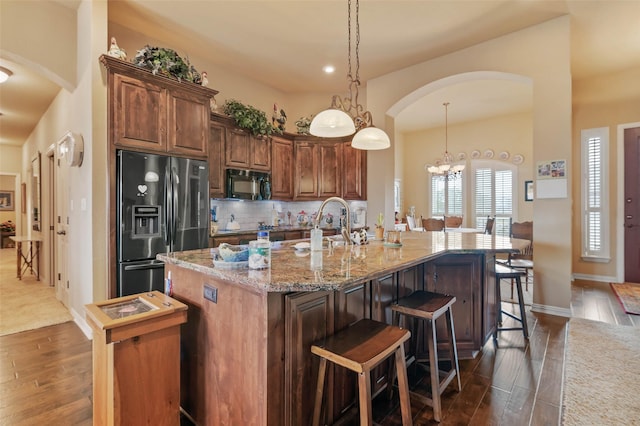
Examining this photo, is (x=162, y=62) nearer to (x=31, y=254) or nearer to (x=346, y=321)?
(x=346, y=321)

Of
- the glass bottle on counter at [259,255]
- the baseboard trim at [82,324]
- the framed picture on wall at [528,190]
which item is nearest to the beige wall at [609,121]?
the framed picture on wall at [528,190]

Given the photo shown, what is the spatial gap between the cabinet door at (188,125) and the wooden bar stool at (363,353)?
2.67 meters

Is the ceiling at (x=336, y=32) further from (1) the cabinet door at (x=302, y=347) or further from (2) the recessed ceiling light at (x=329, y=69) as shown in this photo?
(1) the cabinet door at (x=302, y=347)

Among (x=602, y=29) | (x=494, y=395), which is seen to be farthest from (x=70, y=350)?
(x=602, y=29)

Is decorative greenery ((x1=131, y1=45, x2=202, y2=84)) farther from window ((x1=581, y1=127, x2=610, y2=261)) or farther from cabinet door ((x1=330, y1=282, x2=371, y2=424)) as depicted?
window ((x1=581, y1=127, x2=610, y2=261))

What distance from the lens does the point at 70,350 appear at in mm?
2756

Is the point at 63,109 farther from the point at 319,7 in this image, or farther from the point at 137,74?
the point at 319,7

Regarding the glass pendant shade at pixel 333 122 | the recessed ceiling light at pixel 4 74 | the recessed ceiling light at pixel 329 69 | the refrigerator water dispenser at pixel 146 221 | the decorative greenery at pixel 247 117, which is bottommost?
the refrigerator water dispenser at pixel 146 221

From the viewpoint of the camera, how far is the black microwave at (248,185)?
14.0 ft

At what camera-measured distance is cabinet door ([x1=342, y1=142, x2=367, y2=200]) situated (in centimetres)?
517

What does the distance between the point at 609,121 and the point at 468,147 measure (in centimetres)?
276

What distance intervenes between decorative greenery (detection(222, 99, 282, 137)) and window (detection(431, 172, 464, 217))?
5.10 m

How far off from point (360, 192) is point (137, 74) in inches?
136

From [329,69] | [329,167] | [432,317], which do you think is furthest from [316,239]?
[329,69]
